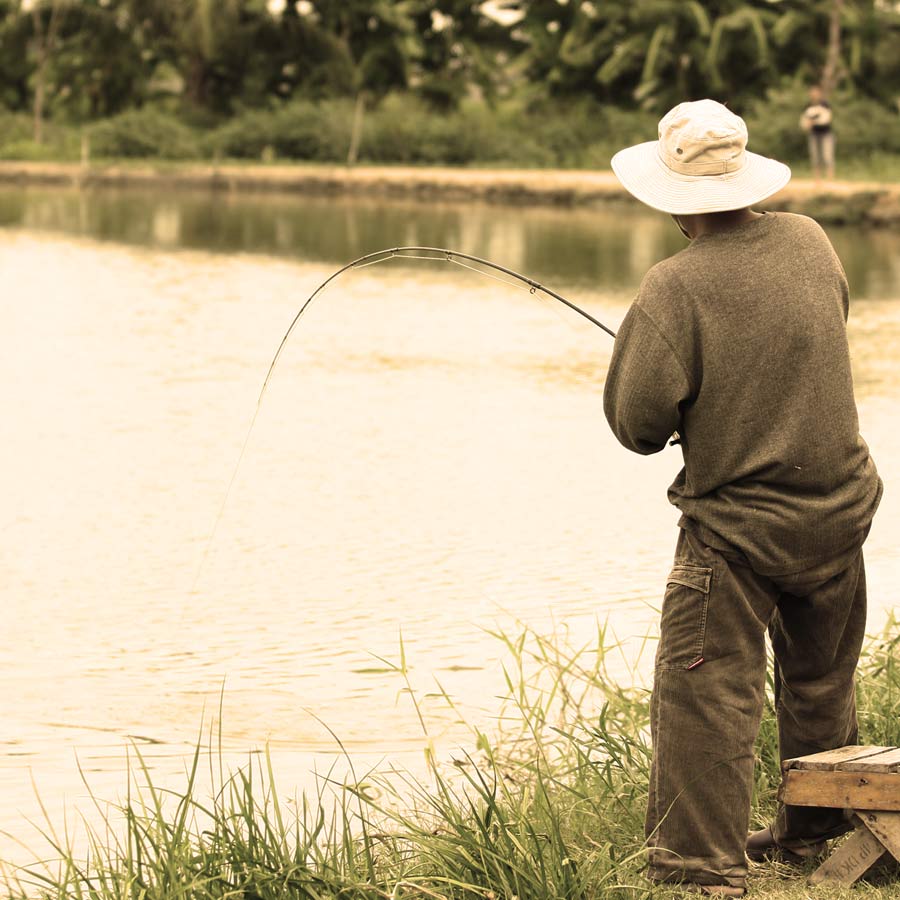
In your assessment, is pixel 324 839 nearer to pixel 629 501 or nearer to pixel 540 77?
pixel 629 501

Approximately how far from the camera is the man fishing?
3.23 metres

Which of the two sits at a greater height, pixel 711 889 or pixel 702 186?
pixel 702 186

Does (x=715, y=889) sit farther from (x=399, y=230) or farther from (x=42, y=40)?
(x=42, y=40)

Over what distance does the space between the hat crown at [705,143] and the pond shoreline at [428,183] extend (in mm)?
20539

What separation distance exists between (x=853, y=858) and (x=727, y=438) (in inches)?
30.8

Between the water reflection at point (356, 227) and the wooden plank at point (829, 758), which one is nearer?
the wooden plank at point (829, 758)

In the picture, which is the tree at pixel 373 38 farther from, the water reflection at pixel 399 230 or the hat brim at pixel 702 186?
the hat brim at pixel 702 186

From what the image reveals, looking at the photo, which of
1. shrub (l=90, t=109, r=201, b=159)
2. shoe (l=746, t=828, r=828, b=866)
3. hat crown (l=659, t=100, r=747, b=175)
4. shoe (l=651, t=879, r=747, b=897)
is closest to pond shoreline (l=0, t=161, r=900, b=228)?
shrub (l=90, t=109, r=201, b=159)

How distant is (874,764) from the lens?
328 cm

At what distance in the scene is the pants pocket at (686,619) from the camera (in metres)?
3.25

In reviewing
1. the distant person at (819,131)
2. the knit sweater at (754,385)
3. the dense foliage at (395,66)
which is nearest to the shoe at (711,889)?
the knit sweater at (754,385)

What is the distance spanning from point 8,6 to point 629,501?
36.2 meters

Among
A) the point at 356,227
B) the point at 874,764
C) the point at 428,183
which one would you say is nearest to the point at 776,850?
the point at 874,764

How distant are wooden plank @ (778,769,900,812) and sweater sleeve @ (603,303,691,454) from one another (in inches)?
25.5
